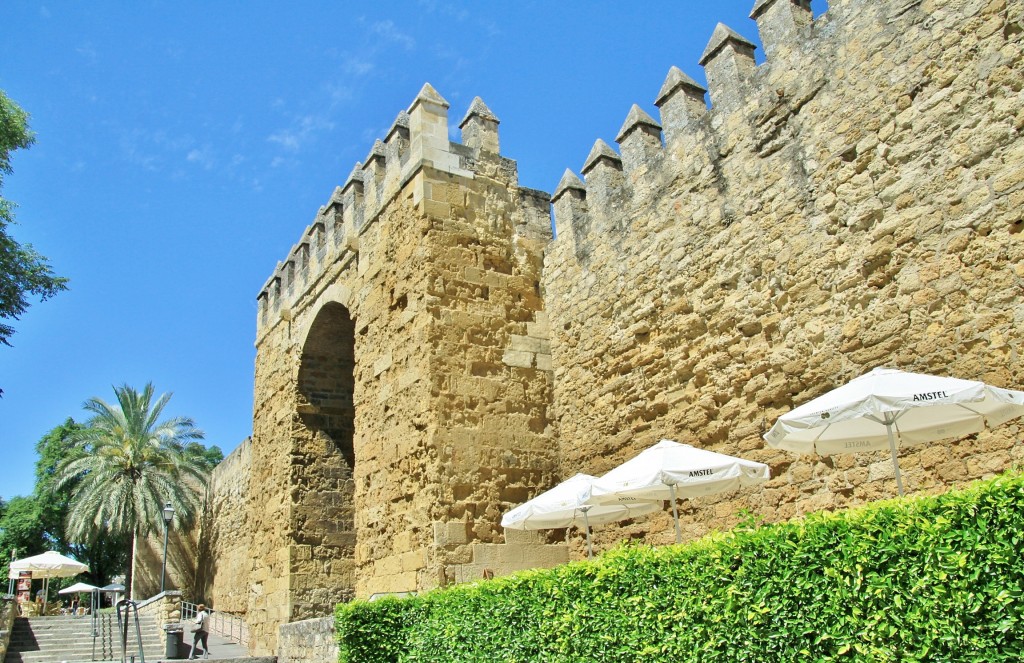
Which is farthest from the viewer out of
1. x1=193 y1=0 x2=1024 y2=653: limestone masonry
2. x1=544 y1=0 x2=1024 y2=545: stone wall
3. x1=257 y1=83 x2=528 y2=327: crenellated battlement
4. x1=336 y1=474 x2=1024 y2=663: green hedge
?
x1=257 y1=83 x2=528 y2=327: crenellated battlement

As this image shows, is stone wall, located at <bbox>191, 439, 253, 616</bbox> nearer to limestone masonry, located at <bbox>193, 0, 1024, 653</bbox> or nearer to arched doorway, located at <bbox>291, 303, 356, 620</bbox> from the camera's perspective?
arched doorway, located at <bbox>291, 303, 356, 620</bbox>

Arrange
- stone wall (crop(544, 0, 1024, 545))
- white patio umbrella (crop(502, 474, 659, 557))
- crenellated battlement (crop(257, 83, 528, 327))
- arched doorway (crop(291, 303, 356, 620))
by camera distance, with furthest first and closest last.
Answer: arched doorway (crop(291, 303, 356, 620)) < crenellated battlement (crop(257, 83, 528, 327)) < white patio umbrella (crop(502, 474, 659, 557)) < stone wall (crop(544, 0, 1024, 545))

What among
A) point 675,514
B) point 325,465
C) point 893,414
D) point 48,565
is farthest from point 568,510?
point 48,565

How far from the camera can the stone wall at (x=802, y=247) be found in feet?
17.6

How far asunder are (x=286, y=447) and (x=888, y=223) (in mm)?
9037

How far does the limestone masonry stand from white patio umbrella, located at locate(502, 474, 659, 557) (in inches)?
19.8

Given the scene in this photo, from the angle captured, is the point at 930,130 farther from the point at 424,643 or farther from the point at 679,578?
the point at 424,643

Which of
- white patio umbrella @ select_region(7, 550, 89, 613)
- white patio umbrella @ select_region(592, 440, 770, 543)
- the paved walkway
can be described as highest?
white patio umbrella @ select_region(7, 550, 89, 613)

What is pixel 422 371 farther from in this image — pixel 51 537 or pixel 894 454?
pixel 51 537

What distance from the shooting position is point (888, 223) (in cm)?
596

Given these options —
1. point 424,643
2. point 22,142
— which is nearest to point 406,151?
point 424,643

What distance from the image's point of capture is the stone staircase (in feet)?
53.7

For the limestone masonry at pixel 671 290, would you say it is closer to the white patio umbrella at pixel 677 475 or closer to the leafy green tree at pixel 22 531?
the white patio umbrella at pixel 677 475

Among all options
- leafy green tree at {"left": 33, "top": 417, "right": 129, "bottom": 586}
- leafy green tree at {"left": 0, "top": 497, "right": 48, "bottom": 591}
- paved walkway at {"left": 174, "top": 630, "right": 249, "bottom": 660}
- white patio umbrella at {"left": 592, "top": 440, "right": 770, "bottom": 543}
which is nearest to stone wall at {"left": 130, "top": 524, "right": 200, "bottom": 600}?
leafy green tree at {"left": 33, "top": 417, "right": 129, "bottom": 586}
